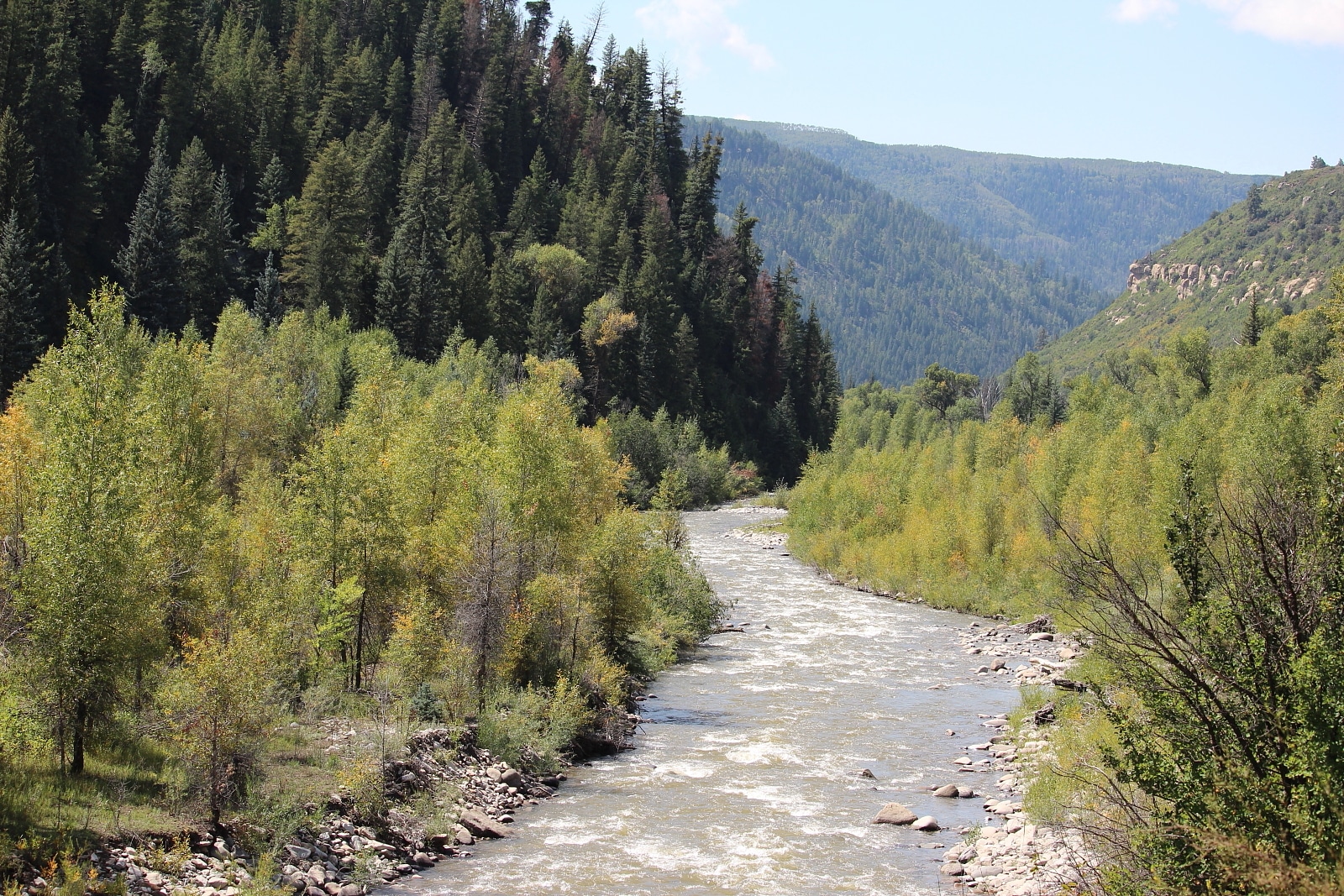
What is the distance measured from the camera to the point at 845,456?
4163 inches

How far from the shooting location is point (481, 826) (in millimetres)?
22453

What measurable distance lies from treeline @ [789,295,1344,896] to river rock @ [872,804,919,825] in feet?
9.20

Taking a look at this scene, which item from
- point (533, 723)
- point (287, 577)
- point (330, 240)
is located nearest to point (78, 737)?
point (287, 577)

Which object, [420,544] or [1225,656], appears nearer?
[1225,656]

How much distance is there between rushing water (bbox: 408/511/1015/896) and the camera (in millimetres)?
20219

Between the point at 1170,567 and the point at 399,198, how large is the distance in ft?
313

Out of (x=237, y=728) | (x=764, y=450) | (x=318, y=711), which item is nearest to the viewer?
(x=237, y=728)

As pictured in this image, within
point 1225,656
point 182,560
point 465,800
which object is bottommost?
point 465,800

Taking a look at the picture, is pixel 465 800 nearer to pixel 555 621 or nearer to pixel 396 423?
pixel 555 621

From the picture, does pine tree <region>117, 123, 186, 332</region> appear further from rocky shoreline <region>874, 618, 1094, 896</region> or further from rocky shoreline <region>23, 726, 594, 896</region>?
rocky shoreline <region>874, 618, 1094, 896</region>

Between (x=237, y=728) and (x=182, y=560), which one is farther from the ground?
(x=182, y=560)

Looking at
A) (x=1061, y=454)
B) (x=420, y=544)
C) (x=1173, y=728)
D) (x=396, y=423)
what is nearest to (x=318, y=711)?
(x=420, y=544)

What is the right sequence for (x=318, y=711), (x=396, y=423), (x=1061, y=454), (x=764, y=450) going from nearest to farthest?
1. (x=318, y=711)
2. (x=396, y=423)
3. (x=1061, y=454)
4. (x=764, y=450)

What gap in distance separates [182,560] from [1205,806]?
24.2m
